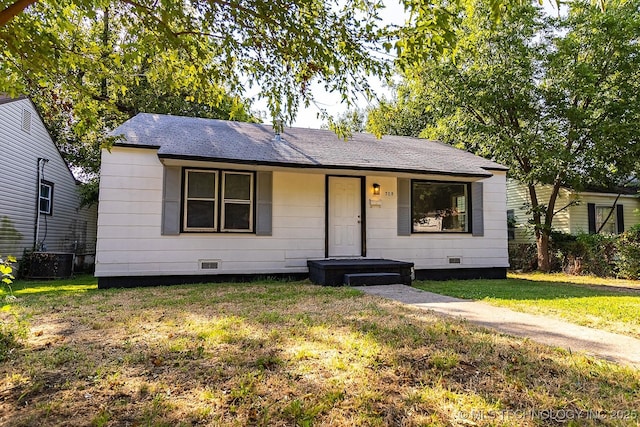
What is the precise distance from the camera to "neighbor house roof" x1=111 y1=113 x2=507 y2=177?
728 centimetres

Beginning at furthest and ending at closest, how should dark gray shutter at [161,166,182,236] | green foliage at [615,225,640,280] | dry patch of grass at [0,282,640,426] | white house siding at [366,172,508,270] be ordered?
green foliage at [615,225,640,280] → white house siding at [366,172,508,270] → dark gray shutter at [161,166,182,236] → dry patch of grass at [0,282,640,426]

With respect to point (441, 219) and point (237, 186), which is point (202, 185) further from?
point (441, 219)

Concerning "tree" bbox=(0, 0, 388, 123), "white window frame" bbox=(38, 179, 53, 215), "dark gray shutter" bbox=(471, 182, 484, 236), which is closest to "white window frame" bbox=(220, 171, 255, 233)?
"tree" bbox=(0, 0, 388, 123)

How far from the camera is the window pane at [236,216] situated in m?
7.78

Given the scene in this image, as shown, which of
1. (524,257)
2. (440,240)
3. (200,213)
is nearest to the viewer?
(200,213)

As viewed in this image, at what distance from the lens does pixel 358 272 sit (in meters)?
7.27

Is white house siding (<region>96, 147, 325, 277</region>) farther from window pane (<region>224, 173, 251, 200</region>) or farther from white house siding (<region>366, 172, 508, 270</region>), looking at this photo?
white house siding (<region>366, 172, 508, 270</region>)

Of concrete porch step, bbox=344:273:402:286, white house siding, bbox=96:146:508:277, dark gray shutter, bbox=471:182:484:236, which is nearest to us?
concrete porch step, bbox=344:273:402:286

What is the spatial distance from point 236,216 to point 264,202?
0.70 meters

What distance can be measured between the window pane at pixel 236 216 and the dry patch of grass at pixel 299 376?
3.82 m

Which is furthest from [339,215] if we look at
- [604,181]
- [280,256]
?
[604,181]

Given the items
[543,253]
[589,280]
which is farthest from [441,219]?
[543,253]

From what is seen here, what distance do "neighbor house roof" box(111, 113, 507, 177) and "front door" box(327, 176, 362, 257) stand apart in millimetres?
684

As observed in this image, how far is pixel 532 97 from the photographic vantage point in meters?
10.6
